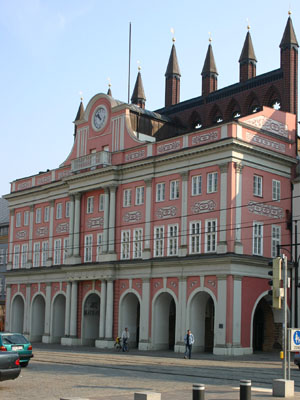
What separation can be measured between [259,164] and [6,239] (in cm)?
3918

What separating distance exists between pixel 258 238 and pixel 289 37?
1668 centimetres

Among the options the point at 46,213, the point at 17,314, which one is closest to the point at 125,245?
the point at 46,213

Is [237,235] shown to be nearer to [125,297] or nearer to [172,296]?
[172,296]

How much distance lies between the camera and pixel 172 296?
158 ft

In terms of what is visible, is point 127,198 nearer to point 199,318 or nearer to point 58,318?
point 199,318

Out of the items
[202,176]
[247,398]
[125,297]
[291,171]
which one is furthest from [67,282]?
[247,398]

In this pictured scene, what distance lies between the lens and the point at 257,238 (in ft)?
149

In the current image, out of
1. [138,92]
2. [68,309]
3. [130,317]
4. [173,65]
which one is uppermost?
[173,65]

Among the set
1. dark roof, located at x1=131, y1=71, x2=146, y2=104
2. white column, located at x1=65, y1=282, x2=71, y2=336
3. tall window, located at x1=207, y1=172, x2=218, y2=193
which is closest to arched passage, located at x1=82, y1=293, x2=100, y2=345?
white column, located at x1=65, y1=282, x2=71, y2=336

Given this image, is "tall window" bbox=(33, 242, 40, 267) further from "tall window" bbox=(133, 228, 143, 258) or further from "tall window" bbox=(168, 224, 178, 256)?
"tall window" bbox=(168, 224, 178, 256)

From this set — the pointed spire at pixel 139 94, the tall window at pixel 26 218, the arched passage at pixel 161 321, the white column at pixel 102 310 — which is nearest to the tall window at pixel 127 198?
the white column at pixel 102 310

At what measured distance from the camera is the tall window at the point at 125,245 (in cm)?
5141

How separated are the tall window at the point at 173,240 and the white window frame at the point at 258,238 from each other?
223 inches

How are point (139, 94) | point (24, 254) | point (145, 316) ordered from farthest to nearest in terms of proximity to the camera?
point (139, 94) → point (24, 254) → point (145, 316)
